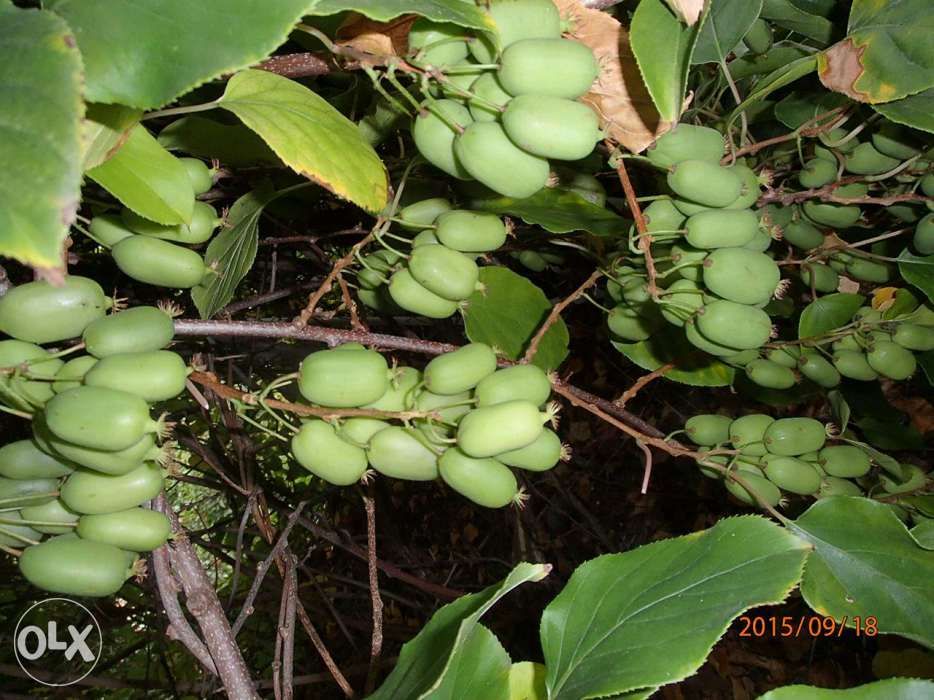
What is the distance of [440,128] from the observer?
0.99m

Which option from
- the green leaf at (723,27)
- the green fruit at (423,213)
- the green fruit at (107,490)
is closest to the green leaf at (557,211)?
the green fruit at (423,213)

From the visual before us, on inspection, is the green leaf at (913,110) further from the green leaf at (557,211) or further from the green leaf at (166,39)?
the green leaf at (166,39)

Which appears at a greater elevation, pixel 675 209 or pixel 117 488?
pixel 675 209

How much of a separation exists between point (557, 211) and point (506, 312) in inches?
12.0

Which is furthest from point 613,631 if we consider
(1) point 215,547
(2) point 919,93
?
(1) point 215,547

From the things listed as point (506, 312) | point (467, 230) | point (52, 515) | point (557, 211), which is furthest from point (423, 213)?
point (52, 515)

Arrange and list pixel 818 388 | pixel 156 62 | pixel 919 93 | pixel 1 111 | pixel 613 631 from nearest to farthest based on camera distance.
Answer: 1. pixel 1 111
2. pixel 156 62
3. pixel 613 631
4. pixel 919 93
5. pixel 818 388

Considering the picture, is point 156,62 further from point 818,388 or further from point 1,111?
point 818,388

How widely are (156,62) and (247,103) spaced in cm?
29

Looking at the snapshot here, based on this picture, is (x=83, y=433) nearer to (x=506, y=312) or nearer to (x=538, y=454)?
(x=538, y=454)

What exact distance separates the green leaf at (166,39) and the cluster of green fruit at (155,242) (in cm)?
41

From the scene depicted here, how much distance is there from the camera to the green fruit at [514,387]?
107 centimetres

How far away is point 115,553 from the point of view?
1.06 meters

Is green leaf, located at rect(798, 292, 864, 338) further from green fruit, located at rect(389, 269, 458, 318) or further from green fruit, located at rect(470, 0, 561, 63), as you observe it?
green fruit, located at rect(470, 0, 561, 63)
